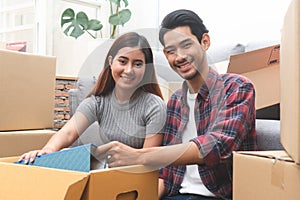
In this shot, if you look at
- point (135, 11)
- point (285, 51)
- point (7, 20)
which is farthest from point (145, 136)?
point (135, 11)

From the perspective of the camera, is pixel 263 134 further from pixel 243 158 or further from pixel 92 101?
pixel 92 101

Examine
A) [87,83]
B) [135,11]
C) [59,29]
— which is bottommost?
[87,83]

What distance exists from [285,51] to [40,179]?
1.98ft

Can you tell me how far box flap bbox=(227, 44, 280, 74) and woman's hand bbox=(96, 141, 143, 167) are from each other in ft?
2.00

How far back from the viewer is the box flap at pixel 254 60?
1.40 metres

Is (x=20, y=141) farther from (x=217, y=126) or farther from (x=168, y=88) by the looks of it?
(x=217, y=126)

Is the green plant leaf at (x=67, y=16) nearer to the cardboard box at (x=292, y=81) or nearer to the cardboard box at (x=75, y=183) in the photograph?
the cardboard box at (x=75, y=183)

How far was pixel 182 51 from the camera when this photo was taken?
3.40ft

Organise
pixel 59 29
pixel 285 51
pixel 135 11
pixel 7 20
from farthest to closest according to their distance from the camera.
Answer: pixel 135 11 < pixel 59 29 < pixel 7 20 < pixel 285 51

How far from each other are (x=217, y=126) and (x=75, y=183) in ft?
1.40

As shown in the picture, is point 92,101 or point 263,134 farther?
point 92,101

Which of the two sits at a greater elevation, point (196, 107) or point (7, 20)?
point (7, 20)

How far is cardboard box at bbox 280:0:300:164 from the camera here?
0.69 metres

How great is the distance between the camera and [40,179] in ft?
2.89
